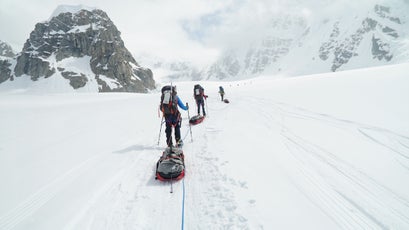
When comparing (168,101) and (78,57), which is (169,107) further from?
(78,57)

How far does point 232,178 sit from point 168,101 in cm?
369

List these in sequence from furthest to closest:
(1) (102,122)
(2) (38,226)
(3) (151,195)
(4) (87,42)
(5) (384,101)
Answer: (4) (87,42), (1) (102,122), (5) (384,101), (3) (151,195), (2) (38,226)

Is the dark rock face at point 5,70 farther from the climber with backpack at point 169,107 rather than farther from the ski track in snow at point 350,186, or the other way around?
the ski track in snow at point 350,186

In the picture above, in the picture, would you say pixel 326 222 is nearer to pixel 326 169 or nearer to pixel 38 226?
pixel 326 169

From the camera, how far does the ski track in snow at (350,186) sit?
13.2 ft

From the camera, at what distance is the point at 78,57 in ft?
486

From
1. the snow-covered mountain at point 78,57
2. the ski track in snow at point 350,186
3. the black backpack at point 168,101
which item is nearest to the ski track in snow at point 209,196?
the ski track in snow at point 350,186

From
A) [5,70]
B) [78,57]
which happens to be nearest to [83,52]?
[78,57]

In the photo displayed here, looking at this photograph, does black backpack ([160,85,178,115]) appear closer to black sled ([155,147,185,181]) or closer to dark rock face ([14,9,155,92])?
black sled ([155,147,185,181])

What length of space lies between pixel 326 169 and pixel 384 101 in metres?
7.52

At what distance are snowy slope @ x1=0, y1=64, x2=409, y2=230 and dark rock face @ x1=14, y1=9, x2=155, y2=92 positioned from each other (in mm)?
136047

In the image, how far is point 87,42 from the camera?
494 ft

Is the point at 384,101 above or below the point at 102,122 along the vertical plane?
above

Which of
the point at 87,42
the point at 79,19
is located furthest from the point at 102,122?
the point at 79,19
